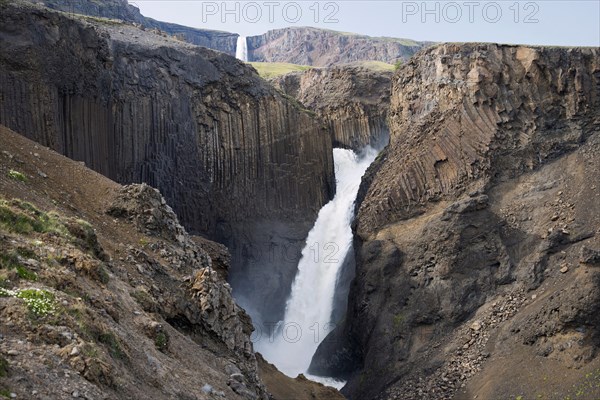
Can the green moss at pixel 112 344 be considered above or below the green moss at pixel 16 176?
below

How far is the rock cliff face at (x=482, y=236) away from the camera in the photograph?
35688 millimetres

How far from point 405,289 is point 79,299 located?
27.4m

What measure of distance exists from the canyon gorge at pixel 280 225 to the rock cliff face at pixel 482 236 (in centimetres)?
12

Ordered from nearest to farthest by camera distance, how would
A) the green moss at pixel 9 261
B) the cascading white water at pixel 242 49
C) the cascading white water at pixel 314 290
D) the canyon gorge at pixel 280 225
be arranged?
the green moss at pixel 9 261, the canyon gorge at pixel 280 225, the cascading white water at pixel 314 290, the cascading white water at pixel 242 49

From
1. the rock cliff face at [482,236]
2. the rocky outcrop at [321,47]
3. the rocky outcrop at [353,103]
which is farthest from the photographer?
the rocky outcrop at [321,47]

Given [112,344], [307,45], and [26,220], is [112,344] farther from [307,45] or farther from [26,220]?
[307,45]

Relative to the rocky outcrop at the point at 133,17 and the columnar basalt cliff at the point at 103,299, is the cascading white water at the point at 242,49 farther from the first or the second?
the columnar basalt cliff at the point at 103,299

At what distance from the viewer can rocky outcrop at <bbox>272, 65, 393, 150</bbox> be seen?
71938 millimetres

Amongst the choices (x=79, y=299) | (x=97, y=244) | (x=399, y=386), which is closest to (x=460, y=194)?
(x=399, y=386)

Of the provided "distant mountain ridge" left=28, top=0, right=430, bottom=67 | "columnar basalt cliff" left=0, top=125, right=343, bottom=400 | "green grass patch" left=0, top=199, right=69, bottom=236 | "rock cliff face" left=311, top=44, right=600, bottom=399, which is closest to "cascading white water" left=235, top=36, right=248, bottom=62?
"distant mountain ridge" left=28, top=0, right=430, bottom=67

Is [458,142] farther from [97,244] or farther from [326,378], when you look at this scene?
[97,244]

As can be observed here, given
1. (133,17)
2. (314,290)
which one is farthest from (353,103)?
(133,17)

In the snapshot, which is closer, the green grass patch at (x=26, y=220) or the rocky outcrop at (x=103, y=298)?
the rocky outcrop at (x=103, y=298)

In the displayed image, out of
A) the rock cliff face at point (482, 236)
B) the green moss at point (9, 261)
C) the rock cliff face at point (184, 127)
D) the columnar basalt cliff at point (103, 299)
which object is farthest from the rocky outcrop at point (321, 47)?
the green moss at point (9, 261)
